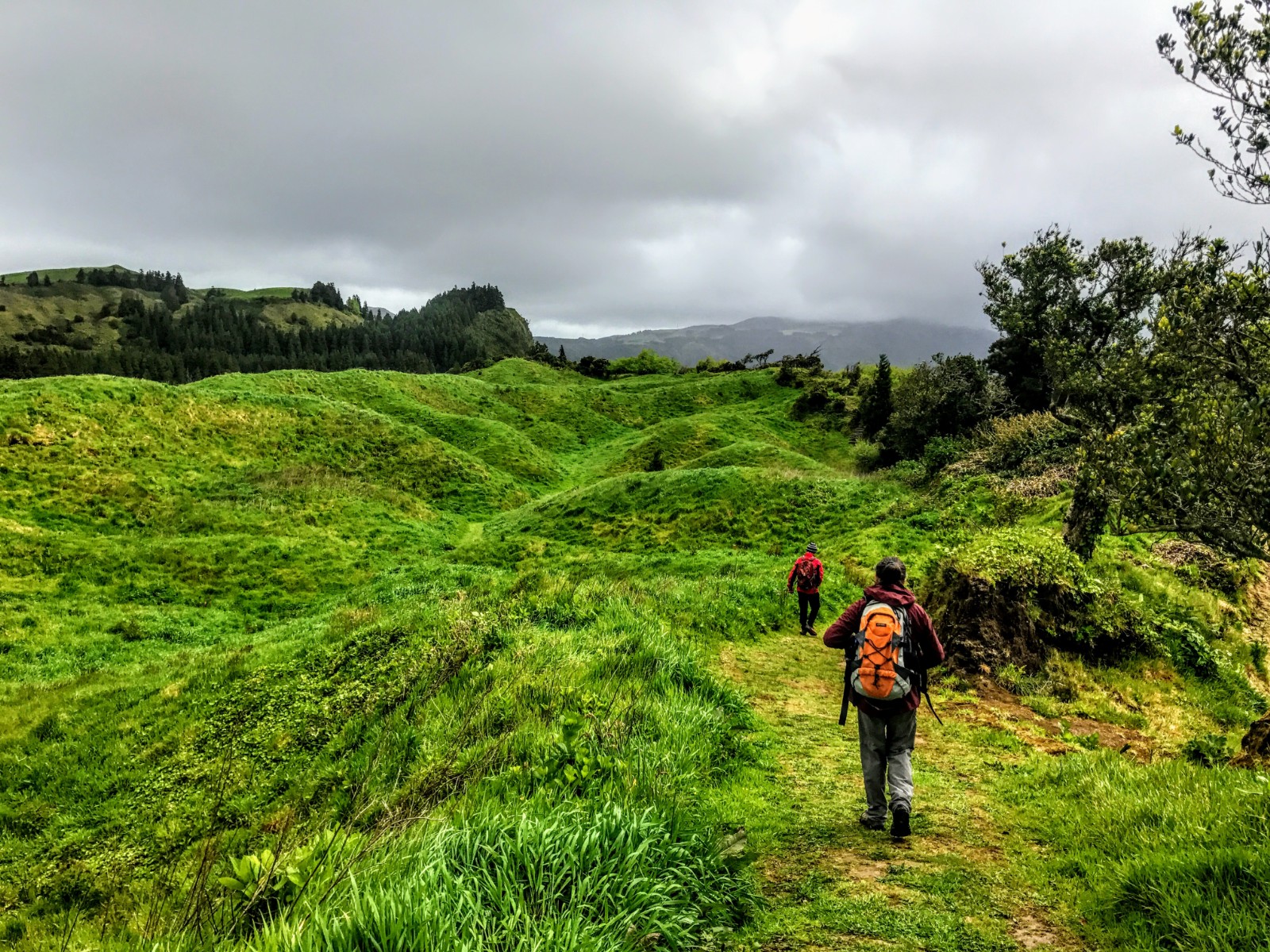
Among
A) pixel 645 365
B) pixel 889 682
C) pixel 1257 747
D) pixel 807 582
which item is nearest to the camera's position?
pixel 889 682

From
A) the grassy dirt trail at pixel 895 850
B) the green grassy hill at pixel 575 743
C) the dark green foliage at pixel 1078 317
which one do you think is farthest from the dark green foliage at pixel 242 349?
the grassy dirt trail at pixel 895 850

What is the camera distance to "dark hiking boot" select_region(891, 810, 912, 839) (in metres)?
5.89

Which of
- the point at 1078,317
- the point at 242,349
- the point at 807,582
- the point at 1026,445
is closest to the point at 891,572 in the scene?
the point at 807,582

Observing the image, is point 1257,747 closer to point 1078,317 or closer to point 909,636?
point 909,636

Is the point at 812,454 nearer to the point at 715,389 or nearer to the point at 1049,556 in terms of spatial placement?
the point at 715,389

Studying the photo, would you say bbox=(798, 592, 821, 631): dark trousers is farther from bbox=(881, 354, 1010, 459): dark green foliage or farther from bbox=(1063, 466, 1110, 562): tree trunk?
bbox=(881, 354, 1010, 459): dark green foliage

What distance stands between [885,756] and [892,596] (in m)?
1.75

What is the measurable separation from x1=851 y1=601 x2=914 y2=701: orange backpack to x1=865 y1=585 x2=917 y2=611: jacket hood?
0.18 ft

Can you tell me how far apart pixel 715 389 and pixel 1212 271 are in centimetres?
6222

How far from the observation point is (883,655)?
247 inches

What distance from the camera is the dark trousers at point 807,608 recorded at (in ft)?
51.4

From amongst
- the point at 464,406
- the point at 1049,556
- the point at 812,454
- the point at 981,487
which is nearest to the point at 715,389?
the point at 812,454

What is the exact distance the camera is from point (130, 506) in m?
27.4

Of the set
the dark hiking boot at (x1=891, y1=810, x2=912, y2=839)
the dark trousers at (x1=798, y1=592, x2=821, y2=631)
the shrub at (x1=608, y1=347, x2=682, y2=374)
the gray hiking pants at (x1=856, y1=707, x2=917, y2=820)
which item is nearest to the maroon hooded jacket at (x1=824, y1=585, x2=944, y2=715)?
the gray hiking pants at (x1=856, y1=707, x2=917, y2=820)
